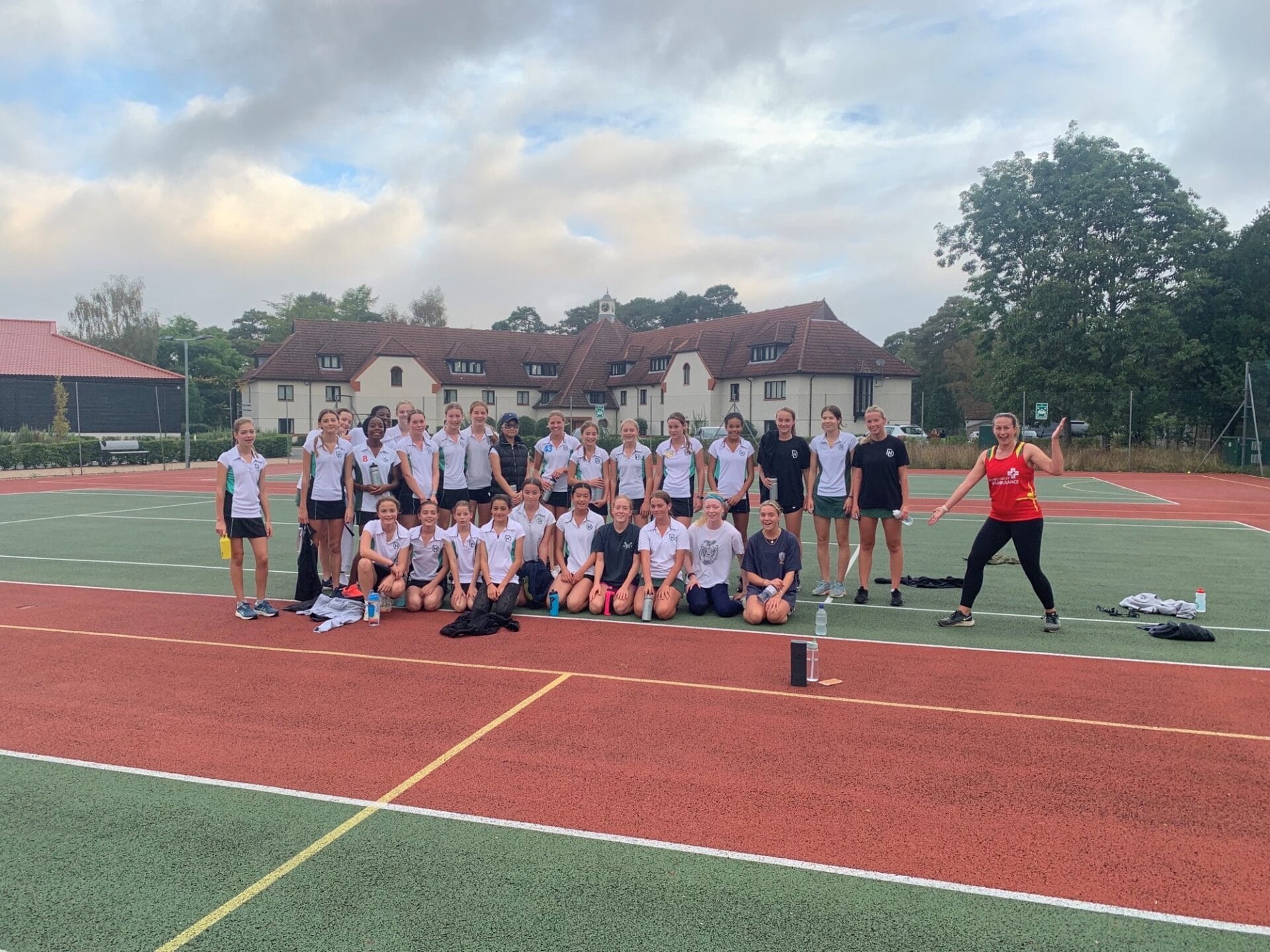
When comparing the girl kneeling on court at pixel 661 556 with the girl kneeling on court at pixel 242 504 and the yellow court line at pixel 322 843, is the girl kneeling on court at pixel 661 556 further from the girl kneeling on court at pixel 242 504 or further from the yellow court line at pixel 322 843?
the girl kneeling on court at pixel 242 504

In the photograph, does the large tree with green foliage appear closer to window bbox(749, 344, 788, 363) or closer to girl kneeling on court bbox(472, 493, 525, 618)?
window bbox(749, 344, 788, 363)

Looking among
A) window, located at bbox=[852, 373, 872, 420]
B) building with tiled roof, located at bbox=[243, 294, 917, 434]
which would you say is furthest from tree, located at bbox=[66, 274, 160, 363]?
window, located at bbox=[852, 373, 872, 420]

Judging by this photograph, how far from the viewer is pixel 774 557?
8391 mm

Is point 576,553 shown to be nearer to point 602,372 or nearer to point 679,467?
point 679,467

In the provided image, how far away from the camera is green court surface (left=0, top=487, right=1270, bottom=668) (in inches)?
307

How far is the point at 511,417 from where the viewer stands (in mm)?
9453

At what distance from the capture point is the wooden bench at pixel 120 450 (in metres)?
39.6

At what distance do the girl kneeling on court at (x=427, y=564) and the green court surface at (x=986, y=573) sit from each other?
5.65ft

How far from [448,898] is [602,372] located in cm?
5897

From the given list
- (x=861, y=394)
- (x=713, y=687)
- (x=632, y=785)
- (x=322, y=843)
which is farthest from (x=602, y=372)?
(x=322, y=843)

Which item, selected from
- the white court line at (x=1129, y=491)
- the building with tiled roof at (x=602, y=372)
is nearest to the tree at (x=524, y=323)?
the building with tiled roof at (x=602, y=372)

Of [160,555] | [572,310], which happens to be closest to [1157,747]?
[160,555]

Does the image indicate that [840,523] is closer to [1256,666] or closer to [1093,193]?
[1256,666]

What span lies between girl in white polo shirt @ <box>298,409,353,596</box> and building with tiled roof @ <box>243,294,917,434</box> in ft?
126
